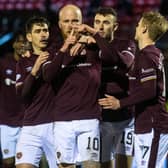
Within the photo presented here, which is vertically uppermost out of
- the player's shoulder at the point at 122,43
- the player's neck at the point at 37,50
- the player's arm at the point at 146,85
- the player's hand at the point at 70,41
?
the player's hand at the point at 70,41

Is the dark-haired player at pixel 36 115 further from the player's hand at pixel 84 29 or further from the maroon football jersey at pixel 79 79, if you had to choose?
the player's hand at pixel 84 29

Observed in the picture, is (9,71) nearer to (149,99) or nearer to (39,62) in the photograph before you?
(39,62)

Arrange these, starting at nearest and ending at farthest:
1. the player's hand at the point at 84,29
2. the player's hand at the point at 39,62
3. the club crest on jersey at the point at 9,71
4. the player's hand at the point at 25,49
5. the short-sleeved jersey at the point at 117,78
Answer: the player's hand at the point at 84,29 → the player's hand at the point at 39,62 → the short-sleeved jersey at the point at 117,78 → the player's hand at the point at 25,49 → the club crest on jersey at the point at 9,71

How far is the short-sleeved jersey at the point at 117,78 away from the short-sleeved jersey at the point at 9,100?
1.66m

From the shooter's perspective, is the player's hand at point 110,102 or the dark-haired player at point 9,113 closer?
the player's hand at point 110,102

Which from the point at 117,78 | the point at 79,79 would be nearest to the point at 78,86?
the point at 79,79

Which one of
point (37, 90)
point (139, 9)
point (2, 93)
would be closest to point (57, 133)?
point (37, 90)

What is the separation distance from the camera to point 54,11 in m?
12.7

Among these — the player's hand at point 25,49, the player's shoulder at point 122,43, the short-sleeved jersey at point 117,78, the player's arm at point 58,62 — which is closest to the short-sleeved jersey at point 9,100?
the player's hand at point 25,49

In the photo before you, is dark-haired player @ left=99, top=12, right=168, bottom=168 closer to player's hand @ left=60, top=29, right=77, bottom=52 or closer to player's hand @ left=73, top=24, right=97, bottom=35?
player's hand @ left=73, top=24, right=97, bottom=35

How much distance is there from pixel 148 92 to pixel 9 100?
8.96 ft

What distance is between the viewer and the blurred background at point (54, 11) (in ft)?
39.5

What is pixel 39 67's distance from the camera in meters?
6.22

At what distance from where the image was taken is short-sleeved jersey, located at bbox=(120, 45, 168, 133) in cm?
575
